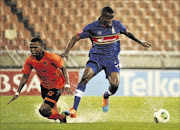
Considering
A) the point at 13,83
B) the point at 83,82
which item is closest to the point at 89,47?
the point at 13,83

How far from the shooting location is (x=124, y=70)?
12.6 meters

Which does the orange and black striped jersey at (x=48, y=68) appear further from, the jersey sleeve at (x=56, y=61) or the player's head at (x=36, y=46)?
the player's head at (x=36, y=46)

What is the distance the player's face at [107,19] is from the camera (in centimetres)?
672

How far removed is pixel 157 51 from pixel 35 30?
4122mm

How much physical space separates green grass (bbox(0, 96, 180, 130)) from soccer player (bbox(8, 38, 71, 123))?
9.8 inches

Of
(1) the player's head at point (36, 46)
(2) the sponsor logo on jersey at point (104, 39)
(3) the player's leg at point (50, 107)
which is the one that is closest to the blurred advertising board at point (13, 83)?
(2) the sponsor logo on jersey at point (104, 39)

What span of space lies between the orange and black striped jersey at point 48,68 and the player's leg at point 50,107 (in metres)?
0.12

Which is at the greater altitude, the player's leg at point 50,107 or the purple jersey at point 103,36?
the purple jersey at point 103,36

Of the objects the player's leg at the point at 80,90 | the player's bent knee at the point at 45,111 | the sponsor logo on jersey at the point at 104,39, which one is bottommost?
the player's bent knee at the point at 45,111

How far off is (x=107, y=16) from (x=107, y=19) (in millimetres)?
71

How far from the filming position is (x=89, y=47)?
1425 cm

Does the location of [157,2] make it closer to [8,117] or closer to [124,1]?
[124,1]

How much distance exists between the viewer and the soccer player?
6555 millimetres

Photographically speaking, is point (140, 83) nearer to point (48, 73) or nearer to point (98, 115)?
point (98, 115)
